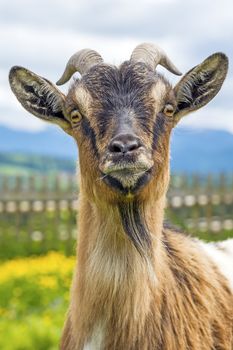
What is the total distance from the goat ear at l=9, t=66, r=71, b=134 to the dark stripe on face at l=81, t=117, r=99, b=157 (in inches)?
11.7

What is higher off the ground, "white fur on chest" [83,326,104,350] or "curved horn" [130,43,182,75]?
"curved horn" [130,43,182,75]

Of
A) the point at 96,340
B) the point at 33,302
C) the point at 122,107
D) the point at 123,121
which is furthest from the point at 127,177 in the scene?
the point at 33,302

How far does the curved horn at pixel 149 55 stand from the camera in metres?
5.86

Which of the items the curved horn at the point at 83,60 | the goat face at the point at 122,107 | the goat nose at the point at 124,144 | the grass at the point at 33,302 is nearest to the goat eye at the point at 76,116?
the goat face at the point at 122,107

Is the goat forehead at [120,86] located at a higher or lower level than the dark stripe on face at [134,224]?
higher

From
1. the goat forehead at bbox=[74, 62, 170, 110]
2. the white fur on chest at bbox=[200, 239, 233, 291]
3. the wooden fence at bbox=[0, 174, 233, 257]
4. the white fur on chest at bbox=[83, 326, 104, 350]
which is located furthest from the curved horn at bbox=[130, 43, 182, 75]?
the wooden fence at bbox=[0, 174, 233, 257]

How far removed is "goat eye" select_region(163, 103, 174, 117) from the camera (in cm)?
552

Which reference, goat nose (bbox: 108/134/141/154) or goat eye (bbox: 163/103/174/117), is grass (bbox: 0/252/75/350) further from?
goat nose (bbox: 108/134/141/154)

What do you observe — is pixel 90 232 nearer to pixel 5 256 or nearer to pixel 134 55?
pixel 134 55

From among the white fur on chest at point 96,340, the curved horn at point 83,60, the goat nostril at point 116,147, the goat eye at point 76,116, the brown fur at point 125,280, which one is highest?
the curved horn at point 83,60

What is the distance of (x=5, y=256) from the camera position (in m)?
17.5

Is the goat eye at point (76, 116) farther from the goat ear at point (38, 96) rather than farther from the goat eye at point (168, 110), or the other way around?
the goat eye at point (168, 110)

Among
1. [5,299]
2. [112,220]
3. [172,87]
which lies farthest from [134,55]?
[5,299]

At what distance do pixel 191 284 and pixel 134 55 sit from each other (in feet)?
5.18
